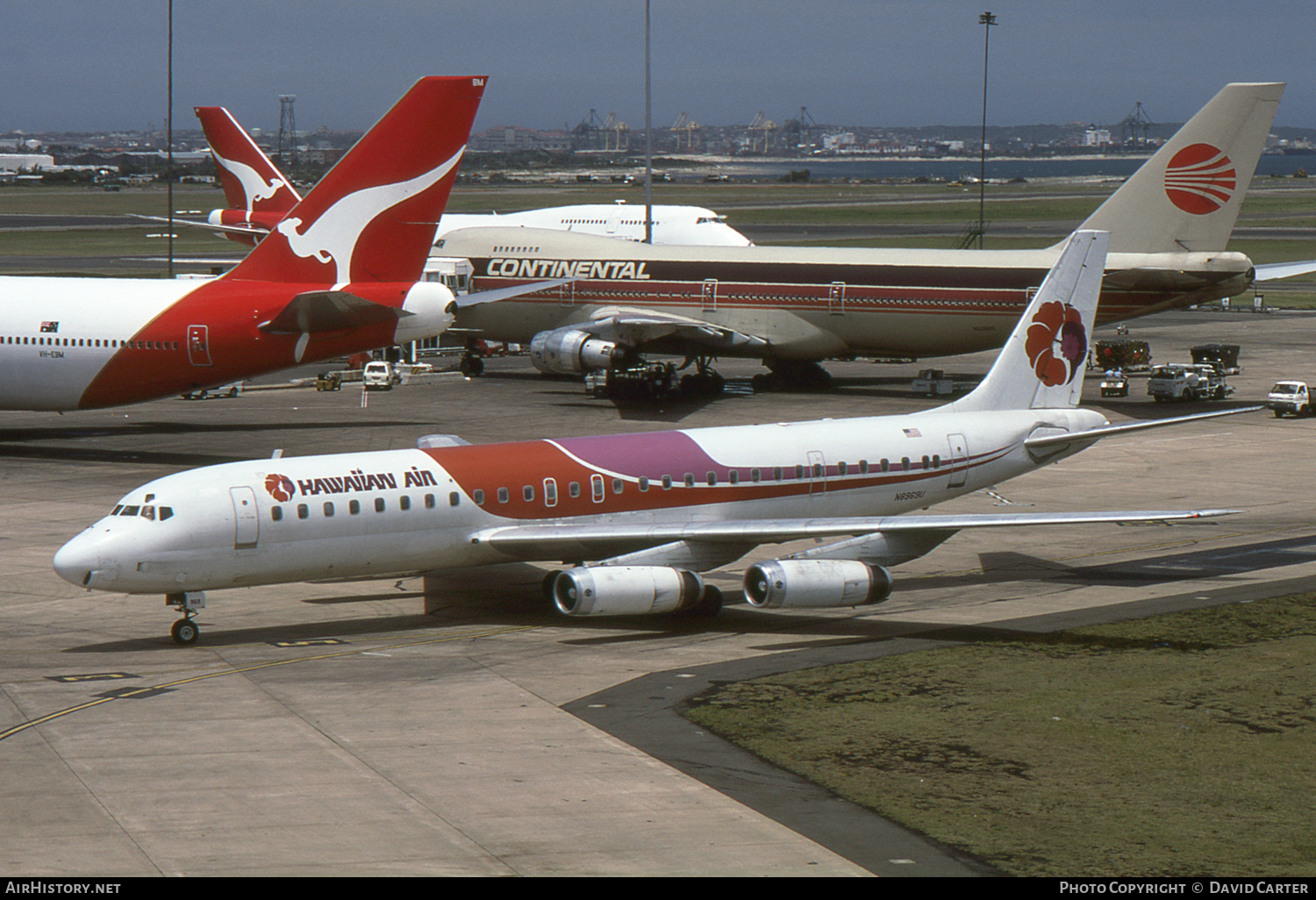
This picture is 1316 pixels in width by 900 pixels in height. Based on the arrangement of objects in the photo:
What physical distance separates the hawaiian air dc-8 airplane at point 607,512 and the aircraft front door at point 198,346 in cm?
1672

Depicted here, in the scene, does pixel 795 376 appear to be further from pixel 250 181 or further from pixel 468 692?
pixel 468 692

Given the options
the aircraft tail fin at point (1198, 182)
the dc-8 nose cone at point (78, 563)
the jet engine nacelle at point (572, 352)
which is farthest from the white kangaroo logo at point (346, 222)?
the aircraft tail fin at point (1198, 182)

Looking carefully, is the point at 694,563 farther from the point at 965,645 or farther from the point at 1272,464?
the point at 1272,464

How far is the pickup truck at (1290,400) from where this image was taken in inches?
2490

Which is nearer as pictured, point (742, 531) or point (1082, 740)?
point (1082, 740)

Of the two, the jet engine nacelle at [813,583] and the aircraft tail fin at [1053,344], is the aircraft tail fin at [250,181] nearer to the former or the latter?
the aircraft tail fin at [1053,344]

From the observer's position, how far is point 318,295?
49.8 meters

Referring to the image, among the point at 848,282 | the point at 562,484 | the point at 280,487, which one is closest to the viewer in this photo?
the point at 280,487

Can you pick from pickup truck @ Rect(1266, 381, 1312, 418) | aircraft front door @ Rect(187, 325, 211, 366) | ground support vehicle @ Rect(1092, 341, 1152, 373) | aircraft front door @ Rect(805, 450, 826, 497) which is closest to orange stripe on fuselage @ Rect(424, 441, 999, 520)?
aircraft front door @ Rect(805, 450, 826, 497)

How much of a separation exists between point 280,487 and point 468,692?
641cm

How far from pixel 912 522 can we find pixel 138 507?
52.4 feet

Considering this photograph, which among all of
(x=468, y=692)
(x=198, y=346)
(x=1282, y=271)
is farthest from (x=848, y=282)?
(x=468, y=692)

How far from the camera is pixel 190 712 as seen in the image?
26.4 m
